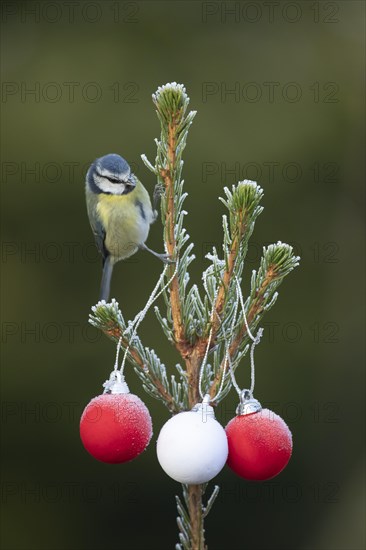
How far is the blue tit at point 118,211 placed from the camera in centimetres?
91

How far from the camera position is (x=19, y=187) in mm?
1892

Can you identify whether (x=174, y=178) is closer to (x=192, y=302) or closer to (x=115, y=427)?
(x=192, y=302)

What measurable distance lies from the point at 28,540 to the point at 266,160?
1.15 meters

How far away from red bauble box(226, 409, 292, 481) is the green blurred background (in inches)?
41.6

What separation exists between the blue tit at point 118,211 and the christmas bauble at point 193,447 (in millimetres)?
317

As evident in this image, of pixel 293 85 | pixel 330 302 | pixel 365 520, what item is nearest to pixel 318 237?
pixel 330 302

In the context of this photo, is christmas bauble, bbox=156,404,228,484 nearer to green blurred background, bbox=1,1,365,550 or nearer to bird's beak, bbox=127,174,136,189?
bird's beak, bbox=127,174,136,189

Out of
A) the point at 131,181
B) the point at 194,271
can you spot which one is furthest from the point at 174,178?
the point at 194,271

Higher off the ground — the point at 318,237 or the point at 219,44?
the point at 219,44

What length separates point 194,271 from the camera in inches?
69.9

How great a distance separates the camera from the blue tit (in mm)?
913

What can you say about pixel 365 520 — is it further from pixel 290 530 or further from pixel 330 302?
pixel 330 302

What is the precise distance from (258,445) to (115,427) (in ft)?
0.43

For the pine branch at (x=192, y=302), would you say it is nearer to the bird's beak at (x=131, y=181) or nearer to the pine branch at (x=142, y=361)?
the pine branch at (x=142, y=361)
